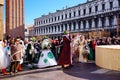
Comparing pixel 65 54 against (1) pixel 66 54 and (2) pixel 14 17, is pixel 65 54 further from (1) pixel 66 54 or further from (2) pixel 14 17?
(2) pixel 14 17

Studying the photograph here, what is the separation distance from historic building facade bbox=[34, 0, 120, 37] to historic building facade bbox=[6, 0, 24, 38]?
30887 mm

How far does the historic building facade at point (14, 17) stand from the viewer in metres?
19.2

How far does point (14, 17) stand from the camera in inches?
760

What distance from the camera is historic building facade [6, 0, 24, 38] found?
19188 mm

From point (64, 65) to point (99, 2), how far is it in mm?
48668

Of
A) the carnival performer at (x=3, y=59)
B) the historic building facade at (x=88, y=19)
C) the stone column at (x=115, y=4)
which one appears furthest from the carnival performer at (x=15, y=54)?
the stone column at (x=115, y=4)

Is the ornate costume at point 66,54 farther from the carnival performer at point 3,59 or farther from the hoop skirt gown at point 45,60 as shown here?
the carnival performer at point 3,59

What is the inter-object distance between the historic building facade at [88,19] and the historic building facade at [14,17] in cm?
3089

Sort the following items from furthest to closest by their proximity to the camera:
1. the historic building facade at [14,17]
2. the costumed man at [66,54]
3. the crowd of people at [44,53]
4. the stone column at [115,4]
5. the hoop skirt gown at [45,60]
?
1. the stone column at [115,4]
2. the historic building facade at [14,17]
3. the hoop skirt gown at [45,60]
4. the costumed man at [66,54]
5. the crowd of people at [44,53]

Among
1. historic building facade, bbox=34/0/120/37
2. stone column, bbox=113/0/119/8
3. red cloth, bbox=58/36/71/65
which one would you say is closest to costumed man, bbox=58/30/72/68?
red cloth, bbox=58/36/71/65

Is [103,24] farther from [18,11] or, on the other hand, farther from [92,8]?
[18,11]

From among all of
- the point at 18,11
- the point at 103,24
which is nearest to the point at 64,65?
the point at 18,11

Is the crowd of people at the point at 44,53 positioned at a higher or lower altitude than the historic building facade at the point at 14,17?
lower

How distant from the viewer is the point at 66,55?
11.6m
